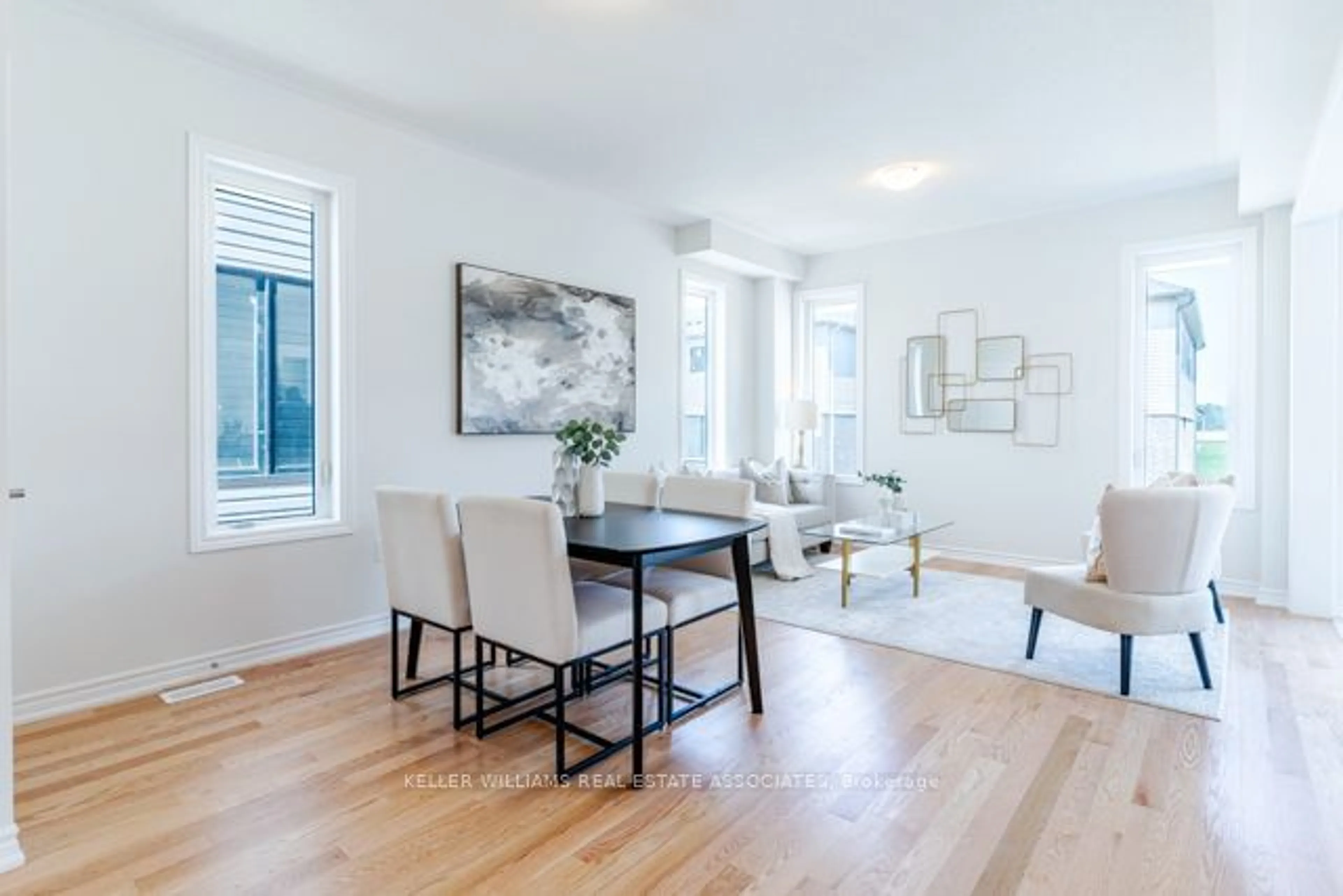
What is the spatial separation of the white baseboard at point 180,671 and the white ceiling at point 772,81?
2.60 metres

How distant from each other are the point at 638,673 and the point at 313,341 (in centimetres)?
246

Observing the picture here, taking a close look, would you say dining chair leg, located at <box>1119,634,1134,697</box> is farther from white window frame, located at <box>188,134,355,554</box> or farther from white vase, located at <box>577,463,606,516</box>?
white window frame, located at <box>188,134,355,554</box>

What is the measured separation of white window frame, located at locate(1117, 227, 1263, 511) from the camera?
4492mm

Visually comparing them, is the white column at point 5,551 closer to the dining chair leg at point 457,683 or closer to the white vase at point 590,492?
the dining chair leg at point 457,683

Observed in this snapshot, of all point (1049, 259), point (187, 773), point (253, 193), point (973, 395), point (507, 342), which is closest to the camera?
point (187, 773)

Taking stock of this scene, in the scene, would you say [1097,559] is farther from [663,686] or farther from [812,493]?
[812,493]

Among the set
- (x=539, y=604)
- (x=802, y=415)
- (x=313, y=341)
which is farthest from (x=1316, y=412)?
(x=313, y=341)

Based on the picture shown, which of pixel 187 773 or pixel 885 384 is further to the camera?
pixel 885 384

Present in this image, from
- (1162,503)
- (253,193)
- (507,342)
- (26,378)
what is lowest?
(1162,503)

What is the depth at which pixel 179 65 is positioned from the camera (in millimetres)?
2967

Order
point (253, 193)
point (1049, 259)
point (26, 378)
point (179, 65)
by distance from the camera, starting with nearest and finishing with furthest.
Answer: point (26, 378)
point (179, 65)
point (253, 193)
point (1049, 259)

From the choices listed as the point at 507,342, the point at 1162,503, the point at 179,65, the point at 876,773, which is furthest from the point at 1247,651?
the point at 179,65

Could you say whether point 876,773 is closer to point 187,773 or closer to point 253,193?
point 187,773

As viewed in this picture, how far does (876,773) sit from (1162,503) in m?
1.59
